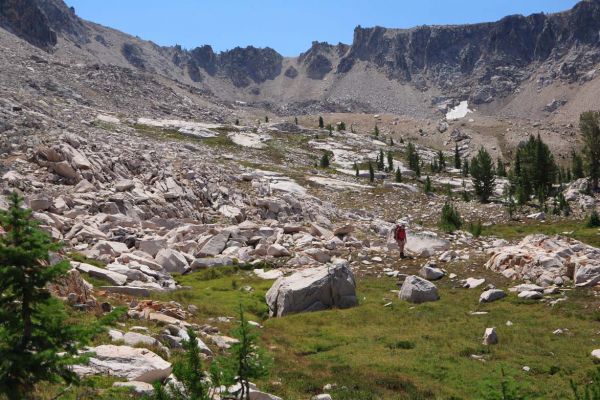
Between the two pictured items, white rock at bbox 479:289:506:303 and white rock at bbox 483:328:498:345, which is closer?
white rock at bbox 483:328:498:345

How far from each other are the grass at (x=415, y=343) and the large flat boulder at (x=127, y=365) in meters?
2.72

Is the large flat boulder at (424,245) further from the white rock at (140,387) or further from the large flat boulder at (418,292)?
the white rock at (140,387)

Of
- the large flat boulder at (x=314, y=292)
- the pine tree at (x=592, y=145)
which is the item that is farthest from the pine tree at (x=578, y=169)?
the large flat boulder at (x=314, y=292)

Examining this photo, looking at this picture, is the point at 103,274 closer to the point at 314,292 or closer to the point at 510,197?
the point at 314,292

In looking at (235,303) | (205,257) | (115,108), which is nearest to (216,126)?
(115,108)

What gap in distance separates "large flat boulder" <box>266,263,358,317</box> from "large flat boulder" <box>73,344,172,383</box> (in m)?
11.4

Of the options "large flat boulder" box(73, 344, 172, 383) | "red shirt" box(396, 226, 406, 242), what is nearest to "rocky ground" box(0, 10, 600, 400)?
"large flat boulder" box(73, 344, 172, 383)

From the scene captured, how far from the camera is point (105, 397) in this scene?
8.37 m

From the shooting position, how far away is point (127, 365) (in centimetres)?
1047

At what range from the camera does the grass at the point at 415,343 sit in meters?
13.4

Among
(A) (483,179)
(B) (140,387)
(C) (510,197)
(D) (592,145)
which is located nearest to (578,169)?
(D) (592,145)

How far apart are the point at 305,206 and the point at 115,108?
77.1m

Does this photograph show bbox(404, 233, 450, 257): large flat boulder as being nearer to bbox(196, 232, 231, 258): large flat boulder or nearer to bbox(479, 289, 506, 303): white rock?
bbox(479, 289, 506, 303): white rock

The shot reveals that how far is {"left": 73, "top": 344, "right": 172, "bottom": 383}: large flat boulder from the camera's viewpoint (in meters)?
10.2
